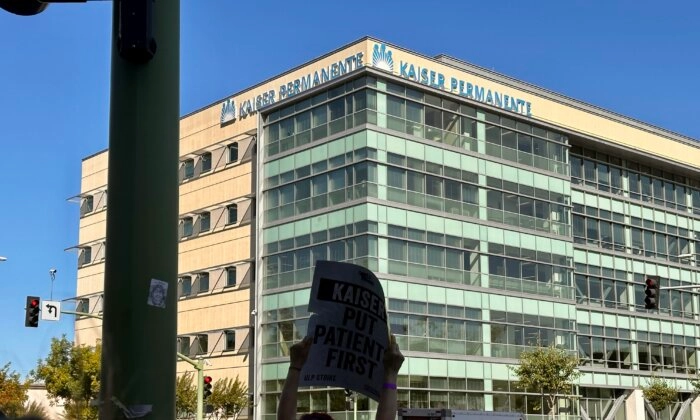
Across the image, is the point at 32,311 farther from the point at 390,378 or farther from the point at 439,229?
the point at 390,378

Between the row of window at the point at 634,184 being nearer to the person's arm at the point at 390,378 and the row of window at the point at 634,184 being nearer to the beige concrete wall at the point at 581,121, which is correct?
the beige concrete wall at the point at 581,121

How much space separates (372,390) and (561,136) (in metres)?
60.0

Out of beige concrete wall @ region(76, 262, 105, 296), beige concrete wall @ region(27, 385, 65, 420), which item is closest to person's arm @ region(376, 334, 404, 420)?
beige concrete wall @ region(27, 385, 65, 420)

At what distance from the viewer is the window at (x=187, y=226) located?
66475 millimetres

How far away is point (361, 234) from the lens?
52062mm

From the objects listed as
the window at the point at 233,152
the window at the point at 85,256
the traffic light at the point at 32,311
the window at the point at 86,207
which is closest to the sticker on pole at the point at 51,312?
the traffic light at the point at 32,311

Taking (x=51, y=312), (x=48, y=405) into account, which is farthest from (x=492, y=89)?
(x=48, y=405)

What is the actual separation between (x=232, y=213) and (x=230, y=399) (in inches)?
454

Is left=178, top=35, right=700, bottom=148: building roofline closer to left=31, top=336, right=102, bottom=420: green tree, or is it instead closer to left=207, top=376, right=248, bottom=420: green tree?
left=207, top=376, right=248, bottom=420: green tree

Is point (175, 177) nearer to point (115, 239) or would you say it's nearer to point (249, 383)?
point (115, 239)

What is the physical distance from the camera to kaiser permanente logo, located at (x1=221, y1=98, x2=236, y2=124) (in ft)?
207

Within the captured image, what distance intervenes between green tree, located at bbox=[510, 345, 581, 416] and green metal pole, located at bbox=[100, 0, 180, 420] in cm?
5215

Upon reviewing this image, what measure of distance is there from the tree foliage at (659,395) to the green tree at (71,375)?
6382 cm

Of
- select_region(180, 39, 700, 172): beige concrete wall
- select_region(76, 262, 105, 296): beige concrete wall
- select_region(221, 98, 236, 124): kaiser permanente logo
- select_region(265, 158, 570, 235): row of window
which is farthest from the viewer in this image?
select_region(76, 262, 105, 296): beige concrete wall
